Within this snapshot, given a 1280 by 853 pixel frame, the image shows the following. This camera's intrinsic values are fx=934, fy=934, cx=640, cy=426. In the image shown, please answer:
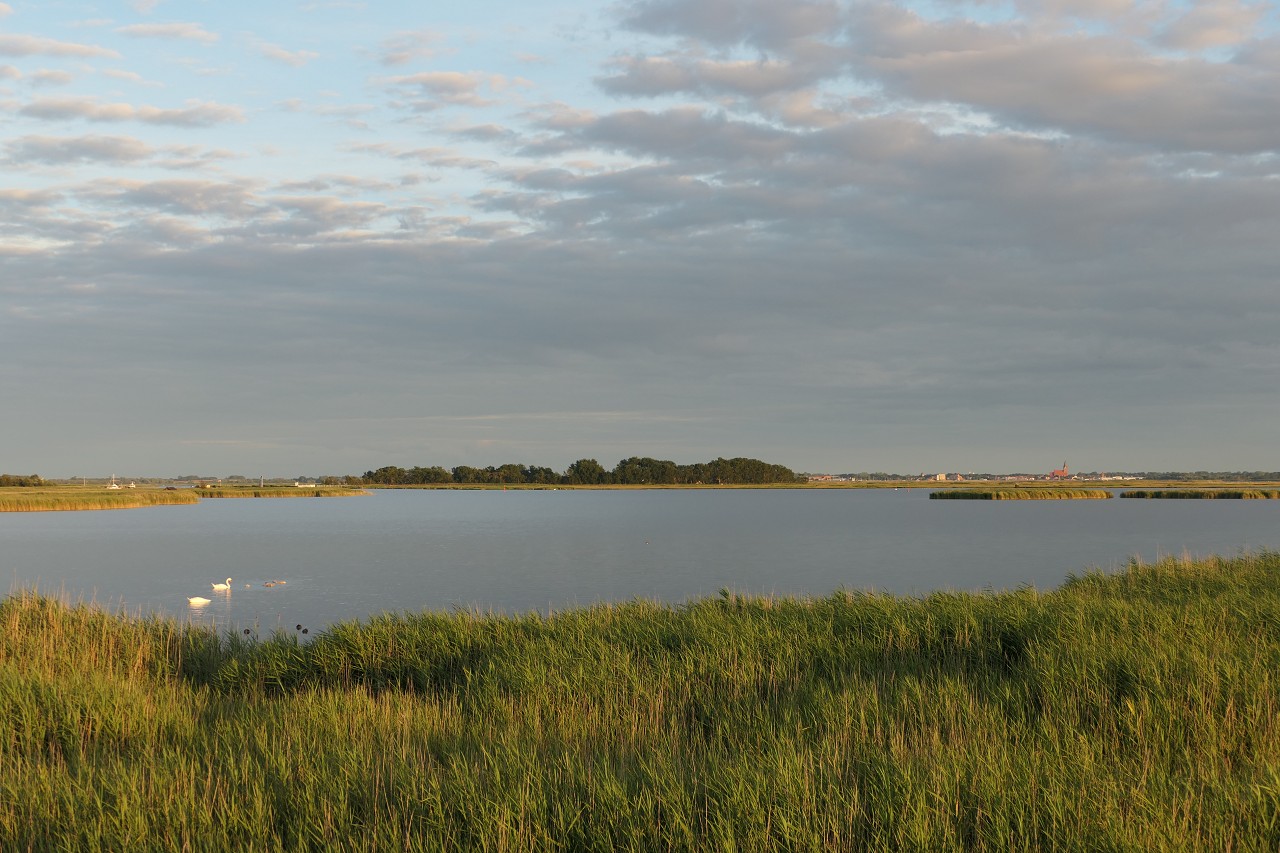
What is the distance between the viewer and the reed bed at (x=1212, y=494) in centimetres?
13662

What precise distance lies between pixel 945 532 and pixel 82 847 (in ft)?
213

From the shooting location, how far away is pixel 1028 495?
140 m

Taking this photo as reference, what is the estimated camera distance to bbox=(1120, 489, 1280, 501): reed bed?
13662 centimetres

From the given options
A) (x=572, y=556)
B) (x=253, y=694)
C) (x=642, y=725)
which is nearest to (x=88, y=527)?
(x=572, y=556)

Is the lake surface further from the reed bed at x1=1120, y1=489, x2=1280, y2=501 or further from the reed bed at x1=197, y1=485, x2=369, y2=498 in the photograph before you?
the reed bed at x1=197, y1=485, x2=369, y2=498

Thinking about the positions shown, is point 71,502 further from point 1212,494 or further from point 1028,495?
point 1212,494

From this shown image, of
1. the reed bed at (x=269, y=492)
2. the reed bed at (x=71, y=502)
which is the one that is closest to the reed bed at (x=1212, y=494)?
the reed bed at (x=269, y=492)

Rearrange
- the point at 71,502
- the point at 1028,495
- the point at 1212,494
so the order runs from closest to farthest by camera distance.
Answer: the point at 71,502 < the point at 1212,494 < the point at 1028,495

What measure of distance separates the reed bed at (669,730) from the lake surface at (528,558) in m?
4.41

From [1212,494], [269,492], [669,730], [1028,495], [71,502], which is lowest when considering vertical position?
[269,492]

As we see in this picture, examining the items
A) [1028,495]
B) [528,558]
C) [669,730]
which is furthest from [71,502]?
[1028,495]

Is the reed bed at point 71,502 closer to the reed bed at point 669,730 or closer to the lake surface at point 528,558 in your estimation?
the lake surface at point 528,558

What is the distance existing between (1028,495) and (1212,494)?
25296 millimetres

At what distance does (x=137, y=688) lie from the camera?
1124cm
